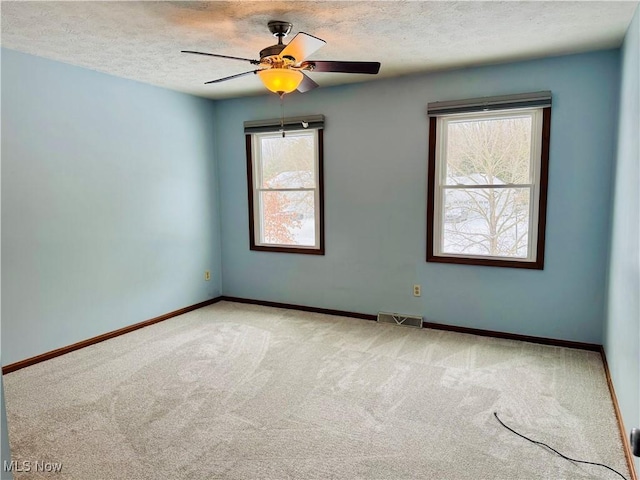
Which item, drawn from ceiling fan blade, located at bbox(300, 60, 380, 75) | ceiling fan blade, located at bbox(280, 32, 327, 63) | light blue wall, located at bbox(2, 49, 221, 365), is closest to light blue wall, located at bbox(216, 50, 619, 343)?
light blue wall, located at bbox(2, 49, 221, 365)

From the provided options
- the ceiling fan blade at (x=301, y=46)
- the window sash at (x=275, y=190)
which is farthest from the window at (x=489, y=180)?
the ceiling fan blade at (x=301, y=46)

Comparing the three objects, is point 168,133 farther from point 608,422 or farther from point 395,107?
point 608,422

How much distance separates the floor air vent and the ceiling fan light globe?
2592 millimetres

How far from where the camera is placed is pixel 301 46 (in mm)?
2422

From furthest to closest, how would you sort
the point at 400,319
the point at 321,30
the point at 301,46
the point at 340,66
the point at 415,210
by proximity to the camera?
the point at 400,319
the point at 415,210
the point at 321,30
the point at 340,66
the point at 301,46

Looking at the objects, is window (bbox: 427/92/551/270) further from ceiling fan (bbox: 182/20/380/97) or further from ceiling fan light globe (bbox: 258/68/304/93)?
ceiling fan light globe (bbox: 258/68/304/93)

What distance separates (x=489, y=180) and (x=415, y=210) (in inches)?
28.7

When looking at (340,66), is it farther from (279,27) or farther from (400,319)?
(400,319)

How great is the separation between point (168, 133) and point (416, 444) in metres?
3.87

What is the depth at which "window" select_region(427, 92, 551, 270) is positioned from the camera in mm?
3715

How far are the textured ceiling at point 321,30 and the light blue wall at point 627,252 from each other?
0.45 m

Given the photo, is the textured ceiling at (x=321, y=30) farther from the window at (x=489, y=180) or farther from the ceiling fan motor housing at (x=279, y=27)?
the window at (x=489, y=180)

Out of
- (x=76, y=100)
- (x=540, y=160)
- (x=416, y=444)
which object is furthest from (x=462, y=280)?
(x=76, y=100)

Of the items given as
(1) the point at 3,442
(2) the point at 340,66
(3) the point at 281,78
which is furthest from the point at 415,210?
(1) the point at 3,442
